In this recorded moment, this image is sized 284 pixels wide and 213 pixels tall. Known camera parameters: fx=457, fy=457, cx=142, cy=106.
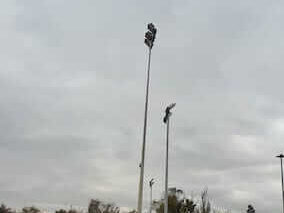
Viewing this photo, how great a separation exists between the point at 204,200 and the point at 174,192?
531 centimetres

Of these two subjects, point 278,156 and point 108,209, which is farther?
point 108,209

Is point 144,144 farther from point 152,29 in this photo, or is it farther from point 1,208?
point 1,208

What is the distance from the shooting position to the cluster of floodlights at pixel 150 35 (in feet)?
101

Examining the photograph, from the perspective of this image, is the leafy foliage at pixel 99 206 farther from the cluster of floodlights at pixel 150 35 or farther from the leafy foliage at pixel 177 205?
the cluster of floodlights at pixel 150 35

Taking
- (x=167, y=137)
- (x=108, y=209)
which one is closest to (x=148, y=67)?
(x=167, y=137)

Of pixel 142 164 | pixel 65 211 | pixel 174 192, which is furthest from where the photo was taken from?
pixel 65 211

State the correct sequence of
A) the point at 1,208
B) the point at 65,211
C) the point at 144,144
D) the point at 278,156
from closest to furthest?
the point at 144,144 < the point at 278,156 < the point at 1,208 < the point at 65,211

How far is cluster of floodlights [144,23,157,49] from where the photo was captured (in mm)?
30739

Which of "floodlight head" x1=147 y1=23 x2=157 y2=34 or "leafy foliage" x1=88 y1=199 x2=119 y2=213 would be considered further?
"leafy foliage" x1=88 y1=199 x2=119 y2=213

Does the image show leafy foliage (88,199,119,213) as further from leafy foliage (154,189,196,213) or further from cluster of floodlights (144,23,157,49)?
cluster of floodlights (144,23,157,49)

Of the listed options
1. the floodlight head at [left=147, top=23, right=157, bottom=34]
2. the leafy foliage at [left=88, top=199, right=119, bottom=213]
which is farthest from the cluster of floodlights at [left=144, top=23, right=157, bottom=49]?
the leafy foliage at [left=88, top=199, right=119, bottom=213]

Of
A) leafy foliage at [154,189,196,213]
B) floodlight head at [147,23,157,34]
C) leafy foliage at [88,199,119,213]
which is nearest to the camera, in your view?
floodlight head at [147,23,157,34]

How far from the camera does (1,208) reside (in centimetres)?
11600

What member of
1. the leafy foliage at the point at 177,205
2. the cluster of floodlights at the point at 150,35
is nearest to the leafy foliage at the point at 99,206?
the leafy foliage at the point at 177,205
